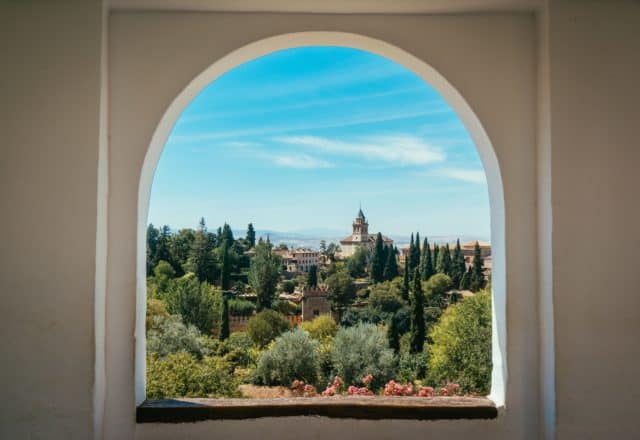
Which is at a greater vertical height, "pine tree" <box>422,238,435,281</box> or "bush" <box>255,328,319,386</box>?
"pine tree" <box>422,238,435,281</box>

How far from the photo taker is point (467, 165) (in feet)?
48.2

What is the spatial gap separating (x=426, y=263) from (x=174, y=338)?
18.2 feet

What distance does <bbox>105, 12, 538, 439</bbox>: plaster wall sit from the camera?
89.1 inches

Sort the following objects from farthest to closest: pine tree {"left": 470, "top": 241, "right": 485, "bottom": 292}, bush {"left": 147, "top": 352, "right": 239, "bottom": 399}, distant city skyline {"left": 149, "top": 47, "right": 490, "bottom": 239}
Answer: distant city skyline {"left": 149, "top": 47, "right": 490, "bottom": 239} < pine tree {"left": 470, "top": 241, "right": 485, "bottom": 292} < bush {"left": 147, "top": 352, "right": 239, "bottom": 399}

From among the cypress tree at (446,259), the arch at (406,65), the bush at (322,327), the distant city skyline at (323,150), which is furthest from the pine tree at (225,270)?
the arch at (406,65)

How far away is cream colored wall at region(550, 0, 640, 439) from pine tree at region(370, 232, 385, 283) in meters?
9.50

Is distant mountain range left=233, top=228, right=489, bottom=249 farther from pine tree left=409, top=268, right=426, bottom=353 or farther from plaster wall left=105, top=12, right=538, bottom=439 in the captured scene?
plaster wall left=105, top=12, right=538, bottom=439

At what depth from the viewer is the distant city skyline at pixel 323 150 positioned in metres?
14.3

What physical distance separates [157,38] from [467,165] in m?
13.3

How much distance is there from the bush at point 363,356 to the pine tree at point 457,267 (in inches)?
79.7

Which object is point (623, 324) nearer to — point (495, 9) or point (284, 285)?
point (495, 9)

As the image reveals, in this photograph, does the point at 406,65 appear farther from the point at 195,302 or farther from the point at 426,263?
the point at 426,263

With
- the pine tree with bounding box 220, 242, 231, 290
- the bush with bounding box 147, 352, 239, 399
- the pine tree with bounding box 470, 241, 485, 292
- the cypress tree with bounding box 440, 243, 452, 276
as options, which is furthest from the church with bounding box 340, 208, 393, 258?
the bush with bounding box 147, 352, 239, 399

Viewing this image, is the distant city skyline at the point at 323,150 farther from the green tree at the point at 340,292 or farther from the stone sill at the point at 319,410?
the stone sill at the point at 319,410
